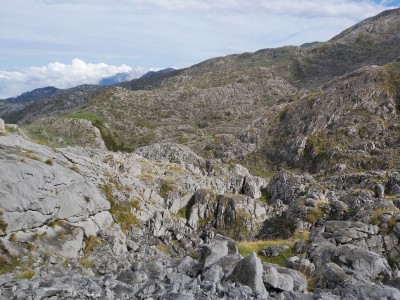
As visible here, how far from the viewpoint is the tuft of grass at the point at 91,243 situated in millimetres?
32031

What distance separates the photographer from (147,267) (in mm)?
18125

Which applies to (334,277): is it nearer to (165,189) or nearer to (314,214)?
(314,214)

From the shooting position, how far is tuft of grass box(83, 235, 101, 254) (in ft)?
105

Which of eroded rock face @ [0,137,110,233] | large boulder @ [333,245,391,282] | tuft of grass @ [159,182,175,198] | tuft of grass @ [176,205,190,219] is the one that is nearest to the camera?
large boulder @ [333,245,391,282]

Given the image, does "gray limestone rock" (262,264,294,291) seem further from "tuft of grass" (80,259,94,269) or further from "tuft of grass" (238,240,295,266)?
"tuft of grass" (80,259,94,269)

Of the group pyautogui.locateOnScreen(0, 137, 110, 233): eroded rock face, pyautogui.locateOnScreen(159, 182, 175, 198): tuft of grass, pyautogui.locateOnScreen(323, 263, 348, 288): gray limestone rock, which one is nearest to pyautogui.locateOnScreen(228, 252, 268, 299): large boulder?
pyautogui.locateOnScreen(323, 263, 348, 288): gray limestone rock

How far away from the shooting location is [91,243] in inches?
→ 1303

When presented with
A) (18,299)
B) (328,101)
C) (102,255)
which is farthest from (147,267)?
(328,101)

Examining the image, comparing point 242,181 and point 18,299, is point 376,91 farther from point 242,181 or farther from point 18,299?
point 18,299

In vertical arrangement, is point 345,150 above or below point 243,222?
above

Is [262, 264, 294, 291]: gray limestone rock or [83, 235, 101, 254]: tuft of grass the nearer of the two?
[262, 264, 294, 291]: gray limestone rock

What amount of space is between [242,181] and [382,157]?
37.6 metres

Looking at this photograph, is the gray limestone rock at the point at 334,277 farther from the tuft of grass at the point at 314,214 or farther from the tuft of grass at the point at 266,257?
the tuft of grass at the point at 314,214

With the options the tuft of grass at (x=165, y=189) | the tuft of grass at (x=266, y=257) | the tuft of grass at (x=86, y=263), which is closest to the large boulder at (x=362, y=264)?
the tuft of grass at (x=266, y=257)
